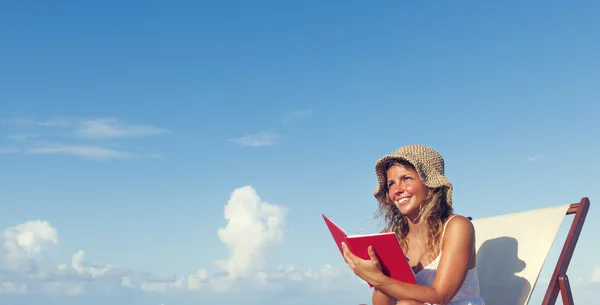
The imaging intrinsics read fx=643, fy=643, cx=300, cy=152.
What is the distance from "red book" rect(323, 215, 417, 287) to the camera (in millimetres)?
3664

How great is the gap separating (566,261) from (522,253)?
1.42 ft

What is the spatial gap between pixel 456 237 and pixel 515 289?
1.43m

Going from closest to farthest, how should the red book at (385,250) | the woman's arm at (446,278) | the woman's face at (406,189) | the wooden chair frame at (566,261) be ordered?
1. the red book at (385,250)
2. the woman's arm at (446,278)
3. the woman's face at (406,189)
4. the wooden chair frame at (566,261)

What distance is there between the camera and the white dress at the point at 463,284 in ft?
13.8

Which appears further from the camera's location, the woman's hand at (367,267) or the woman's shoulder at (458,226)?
the woman's shoulder at (458,226)

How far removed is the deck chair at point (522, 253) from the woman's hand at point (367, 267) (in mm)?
1540

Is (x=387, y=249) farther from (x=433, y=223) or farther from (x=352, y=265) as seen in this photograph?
(x=433, y=223)

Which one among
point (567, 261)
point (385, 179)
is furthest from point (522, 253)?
point (385, 179)

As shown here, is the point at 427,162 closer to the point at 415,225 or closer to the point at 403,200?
the point at 403,200

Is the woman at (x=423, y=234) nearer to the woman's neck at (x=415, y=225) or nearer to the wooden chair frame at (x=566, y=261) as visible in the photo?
the woman's neck at (x=415, y=225)

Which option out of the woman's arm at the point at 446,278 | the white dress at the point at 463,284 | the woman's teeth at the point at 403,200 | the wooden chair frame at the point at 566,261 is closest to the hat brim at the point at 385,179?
the woman's teeth at the point at 403,200

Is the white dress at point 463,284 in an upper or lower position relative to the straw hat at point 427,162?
lower

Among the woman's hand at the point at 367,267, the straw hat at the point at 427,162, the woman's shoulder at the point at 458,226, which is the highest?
the straw hat at the point at 427,162

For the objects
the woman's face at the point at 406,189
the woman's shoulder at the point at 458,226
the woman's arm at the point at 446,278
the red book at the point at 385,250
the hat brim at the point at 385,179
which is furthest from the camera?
the woman's face at the point at 406,189
